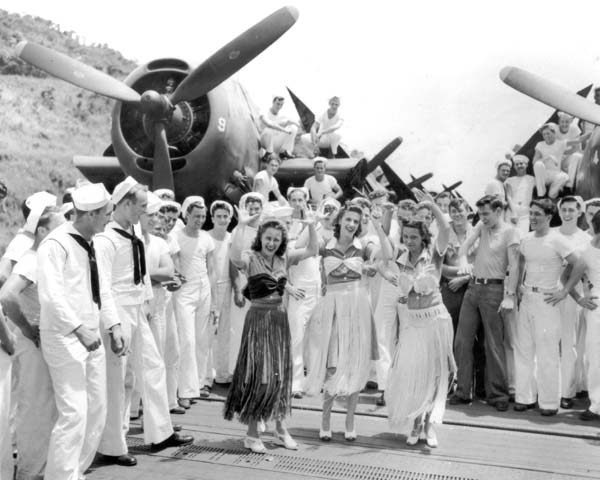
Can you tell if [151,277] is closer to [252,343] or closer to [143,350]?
[143,350]

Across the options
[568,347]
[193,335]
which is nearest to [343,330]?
[193,335]

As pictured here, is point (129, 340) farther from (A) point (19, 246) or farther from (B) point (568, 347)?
(B) point (568, 347)

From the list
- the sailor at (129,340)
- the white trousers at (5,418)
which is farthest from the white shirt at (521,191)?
the white trousers at (5,418)

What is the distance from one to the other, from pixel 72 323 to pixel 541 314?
4.27 meters

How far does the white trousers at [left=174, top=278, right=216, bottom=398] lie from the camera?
6004mm

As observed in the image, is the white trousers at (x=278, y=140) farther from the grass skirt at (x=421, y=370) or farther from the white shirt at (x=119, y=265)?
the white shirt at (x=119, y=265)

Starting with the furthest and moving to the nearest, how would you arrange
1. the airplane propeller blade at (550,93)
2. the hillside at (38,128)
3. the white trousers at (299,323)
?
the hillside at (38,128) < the airplane propeller blade at (550,93) < the white trousers at (299,323)

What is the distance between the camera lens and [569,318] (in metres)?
6.37

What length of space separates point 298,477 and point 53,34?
212 feet

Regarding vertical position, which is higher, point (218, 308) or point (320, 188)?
point (320, 188)

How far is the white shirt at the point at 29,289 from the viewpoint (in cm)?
388

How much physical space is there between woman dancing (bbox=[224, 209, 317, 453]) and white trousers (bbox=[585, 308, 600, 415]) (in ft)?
9.00

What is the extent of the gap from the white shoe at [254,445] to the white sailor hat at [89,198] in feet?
6.68

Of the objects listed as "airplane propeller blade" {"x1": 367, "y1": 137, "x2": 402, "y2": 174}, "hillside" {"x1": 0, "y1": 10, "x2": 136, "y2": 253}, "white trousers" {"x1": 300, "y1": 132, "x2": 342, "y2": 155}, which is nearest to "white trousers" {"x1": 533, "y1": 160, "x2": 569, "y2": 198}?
"airplane propeller blade" {"x1": 367, "y1": 137, "x2": 402, "y2": 174}
